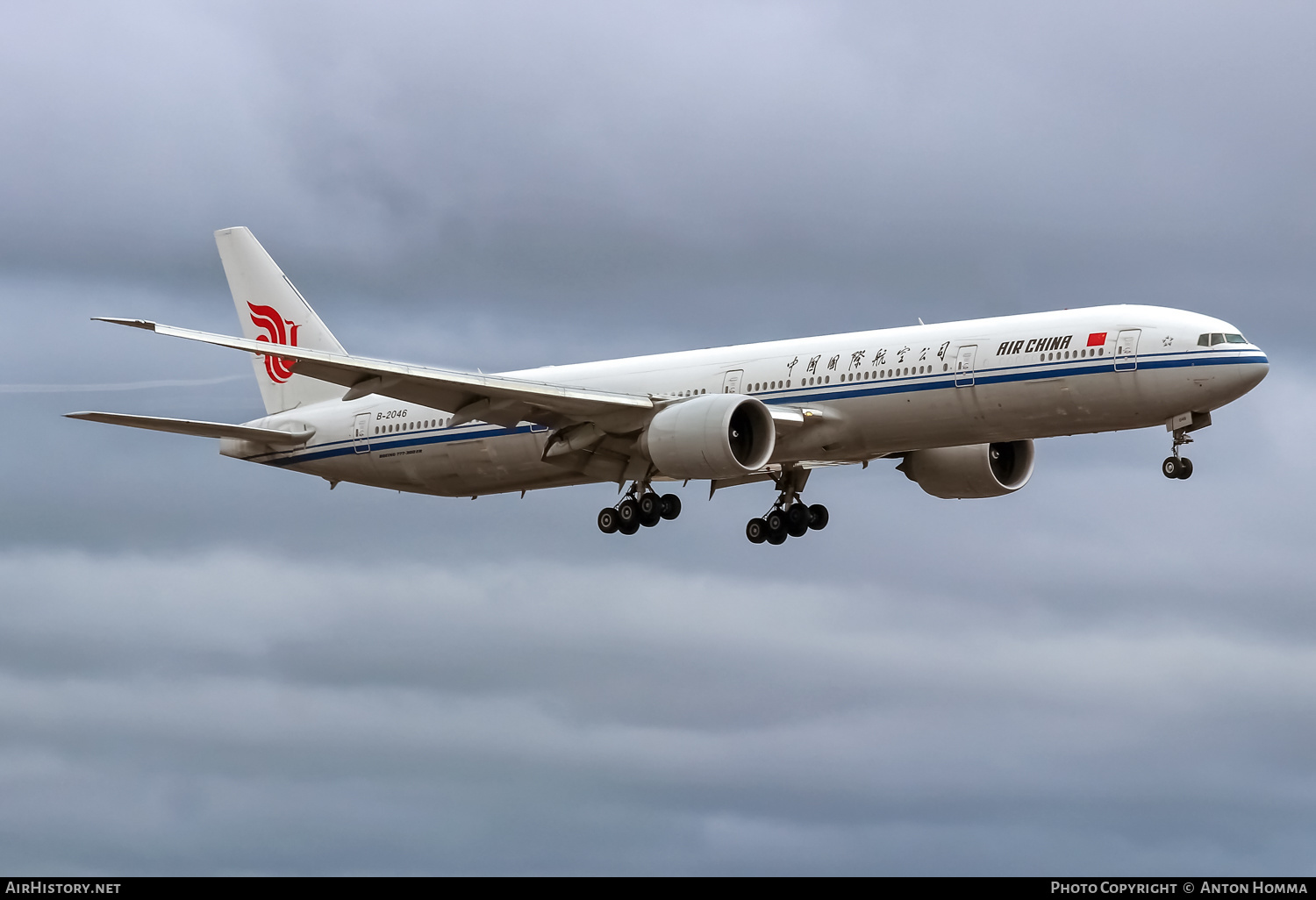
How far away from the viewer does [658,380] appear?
5509 centimetres

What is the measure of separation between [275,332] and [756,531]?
18.6 meters

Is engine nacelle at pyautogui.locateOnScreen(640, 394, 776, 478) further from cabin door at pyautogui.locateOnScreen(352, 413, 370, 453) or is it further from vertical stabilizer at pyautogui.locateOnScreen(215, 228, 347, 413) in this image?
vertical stabilizer at pyautogui.locateOnScreen(215, 228, 347, 413)

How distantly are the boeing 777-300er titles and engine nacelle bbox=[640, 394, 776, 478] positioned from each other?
53mm

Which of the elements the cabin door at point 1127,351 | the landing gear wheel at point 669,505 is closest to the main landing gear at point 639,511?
the landing gear wheel at point 669,505

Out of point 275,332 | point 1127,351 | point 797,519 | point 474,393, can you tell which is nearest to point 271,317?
point 275,332

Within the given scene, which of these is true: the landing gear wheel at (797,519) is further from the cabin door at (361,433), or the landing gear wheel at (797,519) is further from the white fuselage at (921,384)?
the cabin door at (361,433)

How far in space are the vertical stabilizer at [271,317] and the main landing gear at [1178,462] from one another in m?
28.1

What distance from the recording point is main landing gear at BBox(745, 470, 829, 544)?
5922cm

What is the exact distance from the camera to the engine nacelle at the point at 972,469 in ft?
192

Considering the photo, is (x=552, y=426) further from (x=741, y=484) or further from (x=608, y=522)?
(x=741, y=484)

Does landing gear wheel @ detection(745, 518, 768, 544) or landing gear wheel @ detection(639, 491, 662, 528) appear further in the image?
landing gear wheel @ detection(745, 518, 768, 544)

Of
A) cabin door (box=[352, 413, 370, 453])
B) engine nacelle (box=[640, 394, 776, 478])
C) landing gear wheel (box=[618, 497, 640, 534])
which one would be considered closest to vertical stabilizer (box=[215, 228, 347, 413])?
cabin door (box=[352, 413, 370, 453])

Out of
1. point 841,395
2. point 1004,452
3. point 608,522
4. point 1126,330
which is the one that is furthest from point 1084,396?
point 608,522

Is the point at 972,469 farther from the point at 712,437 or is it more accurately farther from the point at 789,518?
the point at 712,437
